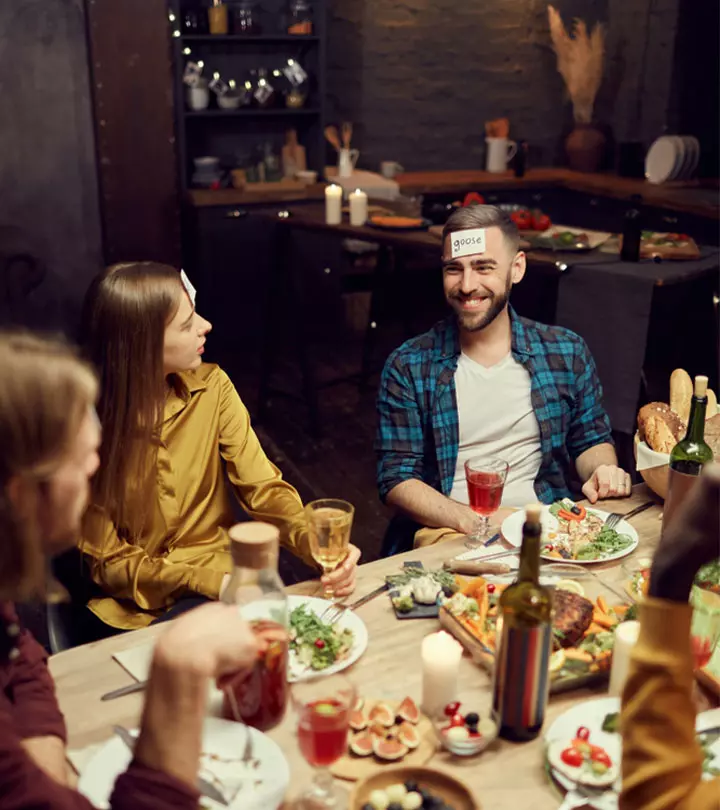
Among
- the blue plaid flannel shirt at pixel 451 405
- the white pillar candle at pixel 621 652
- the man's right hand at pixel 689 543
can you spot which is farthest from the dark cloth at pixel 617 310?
the man's right hand at pixel 689 543

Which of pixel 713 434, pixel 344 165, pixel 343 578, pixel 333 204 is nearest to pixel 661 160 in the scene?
pixel 344 165

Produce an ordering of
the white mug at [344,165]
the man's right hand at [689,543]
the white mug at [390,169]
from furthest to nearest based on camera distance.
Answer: the white mug at [390,169] → the white mug at [344,165] → the man's right hand at [689,543]

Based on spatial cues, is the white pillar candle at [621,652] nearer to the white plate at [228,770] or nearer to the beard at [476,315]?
the white plate at [228,770]

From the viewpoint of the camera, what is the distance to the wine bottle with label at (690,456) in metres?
1.81

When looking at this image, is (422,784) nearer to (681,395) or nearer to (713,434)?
(713,434)

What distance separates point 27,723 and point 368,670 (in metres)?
0.50

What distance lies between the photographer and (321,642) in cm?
149

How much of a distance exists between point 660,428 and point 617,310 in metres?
2.02

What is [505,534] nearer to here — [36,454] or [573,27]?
[36,454]

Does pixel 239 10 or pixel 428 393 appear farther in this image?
pixel 239 10

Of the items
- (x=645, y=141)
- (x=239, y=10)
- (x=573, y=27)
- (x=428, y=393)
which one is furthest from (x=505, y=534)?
(x=573, y=27)

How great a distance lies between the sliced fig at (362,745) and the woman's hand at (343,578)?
14.5 inches

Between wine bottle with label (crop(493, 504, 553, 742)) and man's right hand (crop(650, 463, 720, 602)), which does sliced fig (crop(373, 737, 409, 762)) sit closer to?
wine bottle with label (crop(493, 504, 553, 742))

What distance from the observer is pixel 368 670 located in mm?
1475
